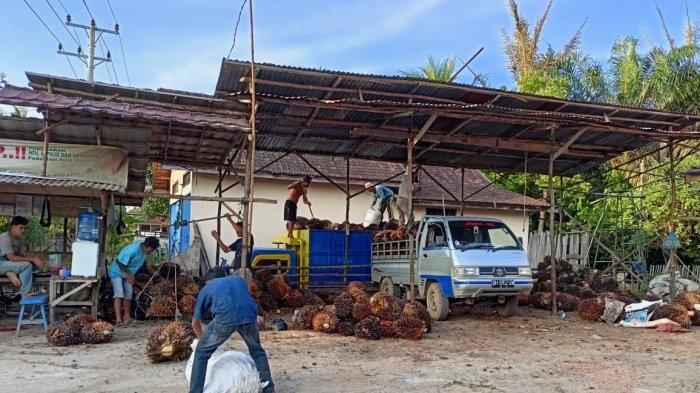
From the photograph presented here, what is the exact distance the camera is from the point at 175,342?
7.70 m

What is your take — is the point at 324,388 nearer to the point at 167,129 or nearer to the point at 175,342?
the point at 175,342

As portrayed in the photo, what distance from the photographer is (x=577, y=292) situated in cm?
1430

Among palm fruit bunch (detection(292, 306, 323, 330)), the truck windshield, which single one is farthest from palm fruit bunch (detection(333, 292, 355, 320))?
the truck windshield

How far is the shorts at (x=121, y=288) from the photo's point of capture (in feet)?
34.2

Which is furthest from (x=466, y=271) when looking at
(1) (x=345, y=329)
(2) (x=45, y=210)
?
(2) (x=45, y=210)

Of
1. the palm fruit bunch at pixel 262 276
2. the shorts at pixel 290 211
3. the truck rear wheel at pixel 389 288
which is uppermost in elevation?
the shorts at pixel 290 211

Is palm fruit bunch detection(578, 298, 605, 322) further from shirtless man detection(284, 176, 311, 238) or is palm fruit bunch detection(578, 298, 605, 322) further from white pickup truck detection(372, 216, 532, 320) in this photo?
shirtless man detection(284, 176, 311, 238)

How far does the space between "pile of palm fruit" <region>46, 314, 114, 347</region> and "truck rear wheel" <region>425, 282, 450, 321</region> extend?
19.8 ft

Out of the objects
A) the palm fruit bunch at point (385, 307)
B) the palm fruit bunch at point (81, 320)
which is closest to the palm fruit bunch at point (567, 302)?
the palm fruit bunch at point (385, 307)

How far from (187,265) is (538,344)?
305 inches

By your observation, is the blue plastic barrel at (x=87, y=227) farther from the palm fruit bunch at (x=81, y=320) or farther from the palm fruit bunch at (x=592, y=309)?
the palm fruit bunch at (x=592, y=309)

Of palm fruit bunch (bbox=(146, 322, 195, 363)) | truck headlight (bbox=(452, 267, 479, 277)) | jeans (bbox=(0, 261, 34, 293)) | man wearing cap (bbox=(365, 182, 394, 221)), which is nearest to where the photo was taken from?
palm fruit bunch (bbox=(146, 322, 195, 363))

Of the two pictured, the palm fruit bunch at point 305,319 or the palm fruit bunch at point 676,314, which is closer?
the palm fruit bunch at point 305,319

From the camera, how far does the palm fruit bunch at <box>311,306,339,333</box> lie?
10062 mm
